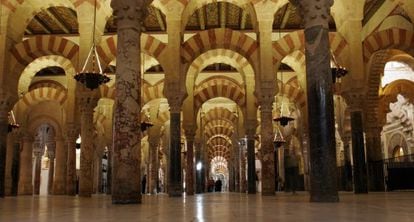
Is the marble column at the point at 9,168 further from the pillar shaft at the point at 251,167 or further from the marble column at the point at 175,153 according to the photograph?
the pillar shaft at the point at 251,167

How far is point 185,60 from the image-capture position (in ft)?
32.1

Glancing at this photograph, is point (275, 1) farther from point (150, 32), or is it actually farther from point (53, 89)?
point (53, 89)

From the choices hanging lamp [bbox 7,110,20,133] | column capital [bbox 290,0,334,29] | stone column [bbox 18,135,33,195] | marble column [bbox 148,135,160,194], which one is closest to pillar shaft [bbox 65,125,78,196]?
hanging lamp [bbox 7,110,20,133]

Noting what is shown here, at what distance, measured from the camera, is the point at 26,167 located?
1567 cm

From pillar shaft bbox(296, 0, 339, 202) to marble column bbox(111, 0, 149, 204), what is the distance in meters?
2.04

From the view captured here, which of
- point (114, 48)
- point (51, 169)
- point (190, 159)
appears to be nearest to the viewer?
point (114, 48)

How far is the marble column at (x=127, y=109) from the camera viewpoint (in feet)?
16.4

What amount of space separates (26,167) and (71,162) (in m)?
6.05

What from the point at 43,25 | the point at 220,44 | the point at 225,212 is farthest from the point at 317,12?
the point at 43,25

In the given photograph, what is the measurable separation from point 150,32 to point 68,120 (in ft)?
11.3

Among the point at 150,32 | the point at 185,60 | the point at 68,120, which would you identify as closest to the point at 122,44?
the point at 185,60

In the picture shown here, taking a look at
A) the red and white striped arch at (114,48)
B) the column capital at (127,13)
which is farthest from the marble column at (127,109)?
the red and white striped arch at (114,48)

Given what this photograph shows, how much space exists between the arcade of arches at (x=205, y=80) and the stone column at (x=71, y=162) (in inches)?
1.4

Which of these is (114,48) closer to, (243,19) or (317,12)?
(243,19)
